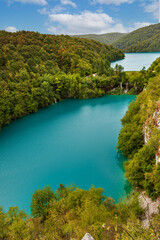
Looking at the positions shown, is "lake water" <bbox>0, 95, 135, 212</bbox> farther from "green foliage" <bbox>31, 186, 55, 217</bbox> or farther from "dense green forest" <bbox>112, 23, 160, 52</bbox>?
"dense green forest" <bbox>112, 23, 160, 52</bbox>

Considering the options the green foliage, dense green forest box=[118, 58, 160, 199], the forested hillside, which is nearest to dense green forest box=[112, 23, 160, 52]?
the forested hillside

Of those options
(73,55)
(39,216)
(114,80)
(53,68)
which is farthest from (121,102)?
(39,216)

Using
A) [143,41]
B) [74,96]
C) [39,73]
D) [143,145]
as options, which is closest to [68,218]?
[143,145]

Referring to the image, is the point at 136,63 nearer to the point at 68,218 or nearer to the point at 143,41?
the point at 68,218

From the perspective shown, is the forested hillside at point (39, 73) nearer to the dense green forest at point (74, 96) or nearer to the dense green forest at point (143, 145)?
the dense green forest at point (74, 96)

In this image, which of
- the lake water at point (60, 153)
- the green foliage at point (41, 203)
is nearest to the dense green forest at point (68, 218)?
the green foliage at point (41, 203)

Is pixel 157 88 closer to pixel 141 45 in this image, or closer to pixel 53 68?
pixel 53 68
